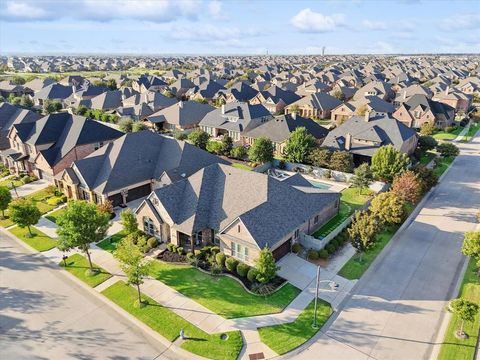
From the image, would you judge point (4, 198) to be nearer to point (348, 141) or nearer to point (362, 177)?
point (362, 177)

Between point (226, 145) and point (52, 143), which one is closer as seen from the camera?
point (52, 143)

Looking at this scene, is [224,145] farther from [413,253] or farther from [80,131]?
[413,253]

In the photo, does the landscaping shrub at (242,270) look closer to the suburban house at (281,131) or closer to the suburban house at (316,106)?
the suburban house at (281,131)

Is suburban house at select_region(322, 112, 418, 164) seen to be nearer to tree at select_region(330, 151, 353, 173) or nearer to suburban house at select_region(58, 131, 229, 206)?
tree at select_region(330, 151, 353, 173)

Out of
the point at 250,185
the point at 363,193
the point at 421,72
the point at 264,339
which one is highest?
the point at 421,72

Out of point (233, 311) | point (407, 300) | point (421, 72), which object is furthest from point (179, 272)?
point (421, 72)

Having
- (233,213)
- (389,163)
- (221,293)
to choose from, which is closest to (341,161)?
(389,163)

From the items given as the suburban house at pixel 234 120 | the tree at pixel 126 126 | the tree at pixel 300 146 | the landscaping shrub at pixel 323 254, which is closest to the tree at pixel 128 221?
the landscaping shrub at pixel 323 254
